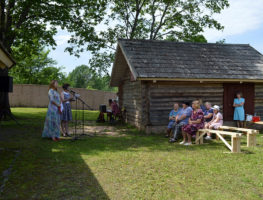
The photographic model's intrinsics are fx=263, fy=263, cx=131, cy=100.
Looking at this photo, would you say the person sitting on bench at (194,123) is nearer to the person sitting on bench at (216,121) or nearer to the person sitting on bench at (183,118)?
the person sitting on bench at (183,118)

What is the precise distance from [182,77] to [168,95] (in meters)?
1.12

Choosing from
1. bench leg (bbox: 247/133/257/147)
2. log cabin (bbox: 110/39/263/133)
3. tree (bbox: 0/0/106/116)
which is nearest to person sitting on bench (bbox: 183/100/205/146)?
bench leg (bbox: 247/133/257/147)

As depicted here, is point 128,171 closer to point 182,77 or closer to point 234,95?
point 182,77

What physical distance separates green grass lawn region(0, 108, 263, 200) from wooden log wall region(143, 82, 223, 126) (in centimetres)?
314

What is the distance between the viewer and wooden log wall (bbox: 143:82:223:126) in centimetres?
1209

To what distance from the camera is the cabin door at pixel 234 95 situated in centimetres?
1320

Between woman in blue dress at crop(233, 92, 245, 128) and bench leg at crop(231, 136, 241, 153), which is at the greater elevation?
woman in blue dress at crop(233, 92, 245, 128)

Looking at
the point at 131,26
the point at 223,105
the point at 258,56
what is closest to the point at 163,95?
the point at 223,105

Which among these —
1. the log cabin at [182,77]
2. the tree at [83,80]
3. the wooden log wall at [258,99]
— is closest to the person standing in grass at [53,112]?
the log cabin at [182,77]

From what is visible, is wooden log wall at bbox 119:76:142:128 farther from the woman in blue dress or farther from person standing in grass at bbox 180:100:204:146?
the woman in blue dress

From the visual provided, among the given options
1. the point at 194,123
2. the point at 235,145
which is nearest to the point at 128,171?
the point at 235,145

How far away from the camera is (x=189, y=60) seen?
13367mm

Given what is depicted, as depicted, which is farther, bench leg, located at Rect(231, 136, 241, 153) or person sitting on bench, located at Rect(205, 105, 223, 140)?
person sitting on bench, located at Rect(205, 105, 223, 140)

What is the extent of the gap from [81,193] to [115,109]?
11043mm
